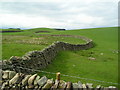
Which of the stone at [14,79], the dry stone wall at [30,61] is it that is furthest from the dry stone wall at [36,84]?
the dry stone wall at [30,61]

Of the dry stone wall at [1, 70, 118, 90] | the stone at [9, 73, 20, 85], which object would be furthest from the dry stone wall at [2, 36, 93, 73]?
the stone at [9, 73, 20, 85]

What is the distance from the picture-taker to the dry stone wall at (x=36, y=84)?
249 inches

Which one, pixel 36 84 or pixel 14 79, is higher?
pixel 14 79

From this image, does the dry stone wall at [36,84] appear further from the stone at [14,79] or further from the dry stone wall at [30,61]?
the dry stone wall at [30,61]

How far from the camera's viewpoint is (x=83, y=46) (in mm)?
27781

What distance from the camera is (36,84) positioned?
6.85 metres

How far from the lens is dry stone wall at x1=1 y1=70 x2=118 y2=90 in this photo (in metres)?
6.33

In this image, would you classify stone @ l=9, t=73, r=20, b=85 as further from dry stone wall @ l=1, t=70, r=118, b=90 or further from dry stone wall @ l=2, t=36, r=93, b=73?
dry stone wall @ l=2, t=36, r=93, b=73

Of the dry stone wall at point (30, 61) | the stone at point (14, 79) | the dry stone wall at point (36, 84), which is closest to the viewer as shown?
the dry stone wall at point (36, 84)

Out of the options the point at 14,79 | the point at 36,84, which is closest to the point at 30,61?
the point at 14,79

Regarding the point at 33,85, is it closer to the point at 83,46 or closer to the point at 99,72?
the point at 99,72

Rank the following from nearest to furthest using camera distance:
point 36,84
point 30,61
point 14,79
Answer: point 36,84 < point 14,79 < point 30,61

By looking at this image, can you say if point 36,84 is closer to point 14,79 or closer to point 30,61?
point 14,79

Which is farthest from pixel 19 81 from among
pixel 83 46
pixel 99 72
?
pixel 83 46
